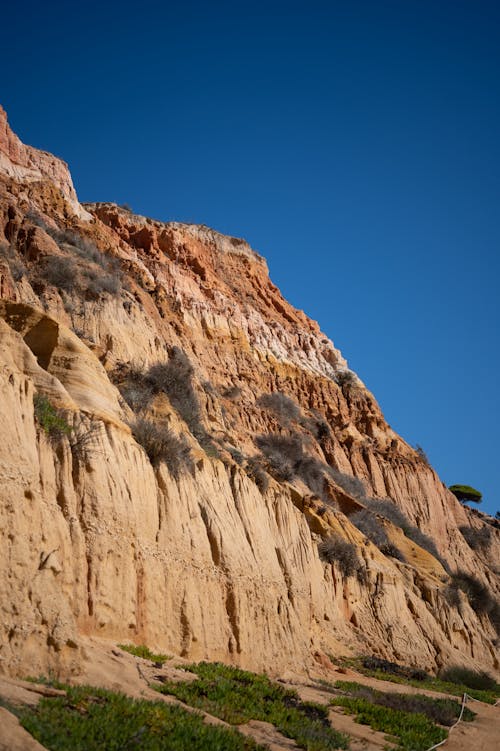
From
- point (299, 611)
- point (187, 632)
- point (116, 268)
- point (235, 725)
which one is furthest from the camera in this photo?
point (116, 268)

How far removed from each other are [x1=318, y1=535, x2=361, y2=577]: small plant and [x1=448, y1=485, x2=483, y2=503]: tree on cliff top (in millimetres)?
57461

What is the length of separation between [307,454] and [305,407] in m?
8.75

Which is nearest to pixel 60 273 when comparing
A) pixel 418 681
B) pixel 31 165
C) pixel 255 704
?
pixel 31 165

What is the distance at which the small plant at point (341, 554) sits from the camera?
2725 cm

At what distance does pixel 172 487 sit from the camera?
1764cm

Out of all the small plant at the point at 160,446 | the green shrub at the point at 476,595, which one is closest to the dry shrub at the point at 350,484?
the green shrub at the point at 476,595

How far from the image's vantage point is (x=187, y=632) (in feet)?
51.7

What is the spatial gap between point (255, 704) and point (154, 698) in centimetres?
280

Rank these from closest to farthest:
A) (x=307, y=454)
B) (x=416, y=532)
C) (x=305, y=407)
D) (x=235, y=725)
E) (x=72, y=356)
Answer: (x=235, y=725), (x=72, y=356), (x=307, y=454), (x=416, y=532), (x=305, y=407)

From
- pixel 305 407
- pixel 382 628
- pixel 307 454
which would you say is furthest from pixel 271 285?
pixel 382 628

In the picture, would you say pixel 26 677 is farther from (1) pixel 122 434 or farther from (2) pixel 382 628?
(2) pixel 382 628

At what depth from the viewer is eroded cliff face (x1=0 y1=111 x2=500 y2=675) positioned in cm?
1269

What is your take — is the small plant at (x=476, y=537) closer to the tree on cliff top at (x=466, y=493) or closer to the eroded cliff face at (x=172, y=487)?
the eroded cliff face at (x=172, y=487)

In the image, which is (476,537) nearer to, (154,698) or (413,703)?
(413,703)
